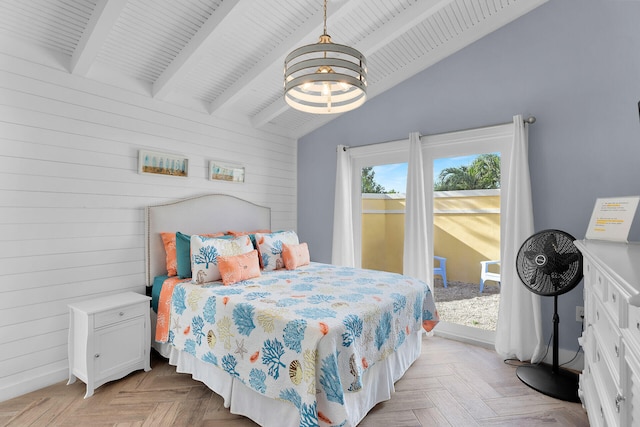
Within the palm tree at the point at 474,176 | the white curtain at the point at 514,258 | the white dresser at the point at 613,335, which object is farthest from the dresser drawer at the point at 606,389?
the palm tree at the point at 474,176

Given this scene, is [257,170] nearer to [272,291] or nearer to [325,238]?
[325,238]

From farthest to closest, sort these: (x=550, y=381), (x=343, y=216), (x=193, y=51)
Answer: (x=343, y=216), (x=193, y=51), (x=550, y=381)

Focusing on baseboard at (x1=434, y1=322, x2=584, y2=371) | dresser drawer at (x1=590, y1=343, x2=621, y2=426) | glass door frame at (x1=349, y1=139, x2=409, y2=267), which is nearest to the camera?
dresser drawer at (x1=590, y1=343, x2=621, y2=426)

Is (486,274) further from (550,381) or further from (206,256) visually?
(206,256)

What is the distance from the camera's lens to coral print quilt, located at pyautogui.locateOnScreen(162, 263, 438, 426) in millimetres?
1667

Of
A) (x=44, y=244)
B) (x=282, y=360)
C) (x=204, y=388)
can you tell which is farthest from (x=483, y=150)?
(x=44, y=244)

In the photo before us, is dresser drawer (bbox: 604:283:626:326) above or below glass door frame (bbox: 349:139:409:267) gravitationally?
below

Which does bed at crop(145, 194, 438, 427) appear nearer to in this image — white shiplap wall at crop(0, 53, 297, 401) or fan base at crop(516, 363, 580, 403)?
white shiplap wall at crop(0, 53, 297, 401)

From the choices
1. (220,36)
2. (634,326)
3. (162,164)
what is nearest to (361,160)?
(220,36)

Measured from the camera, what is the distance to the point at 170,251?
117 inches

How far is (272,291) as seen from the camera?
2.42 meters

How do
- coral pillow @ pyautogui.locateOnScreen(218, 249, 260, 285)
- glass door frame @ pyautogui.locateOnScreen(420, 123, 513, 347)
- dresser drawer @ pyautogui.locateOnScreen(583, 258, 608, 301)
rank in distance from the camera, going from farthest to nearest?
1. glass door frame @ pyautogui.locateOnScreen(420, 123, 513, 347)
2. coral pillow @ pyautogui.locateOnScreen(218, 249, 260, 285)
3. dresser drawer @ pyautogui.locateOnScreen(583, 258, 608, 301)

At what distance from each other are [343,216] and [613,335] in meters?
2.80

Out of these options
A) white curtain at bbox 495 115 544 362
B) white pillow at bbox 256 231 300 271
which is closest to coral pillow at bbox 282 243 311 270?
white pillow at bbox 256 231 300 271
